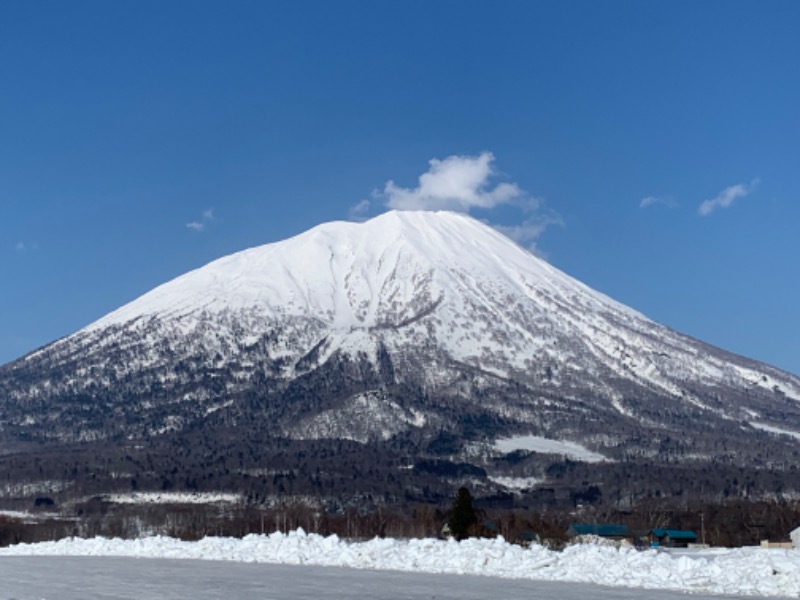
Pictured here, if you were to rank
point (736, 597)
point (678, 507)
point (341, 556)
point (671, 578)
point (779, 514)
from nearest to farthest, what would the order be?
point (736, 597), point (671, 578), point (341, 556), point (779, 514), point (678, 507)

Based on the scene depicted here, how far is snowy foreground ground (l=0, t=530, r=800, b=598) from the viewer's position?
3162 cm

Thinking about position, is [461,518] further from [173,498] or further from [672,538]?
[173,498]

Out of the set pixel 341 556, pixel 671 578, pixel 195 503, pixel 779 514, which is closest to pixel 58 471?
pixel 195 503

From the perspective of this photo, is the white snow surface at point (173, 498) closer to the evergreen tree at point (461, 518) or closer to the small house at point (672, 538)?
the small house at point (672, 538)

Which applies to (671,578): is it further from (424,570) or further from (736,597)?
(424,570)

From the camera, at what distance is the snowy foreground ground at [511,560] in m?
31.6

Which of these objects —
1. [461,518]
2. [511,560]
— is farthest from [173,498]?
[511,560]

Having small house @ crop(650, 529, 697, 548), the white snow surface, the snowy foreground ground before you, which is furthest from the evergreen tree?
the white snow surface

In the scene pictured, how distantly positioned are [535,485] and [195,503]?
60.6m

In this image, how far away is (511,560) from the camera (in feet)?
121

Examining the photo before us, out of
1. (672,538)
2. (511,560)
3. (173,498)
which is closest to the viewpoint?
(511,560)

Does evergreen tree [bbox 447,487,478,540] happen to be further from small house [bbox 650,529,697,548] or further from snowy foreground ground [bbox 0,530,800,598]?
small house [bbox 650,529,697,548]

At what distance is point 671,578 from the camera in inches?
1266

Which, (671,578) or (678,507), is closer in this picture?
(671,578)
